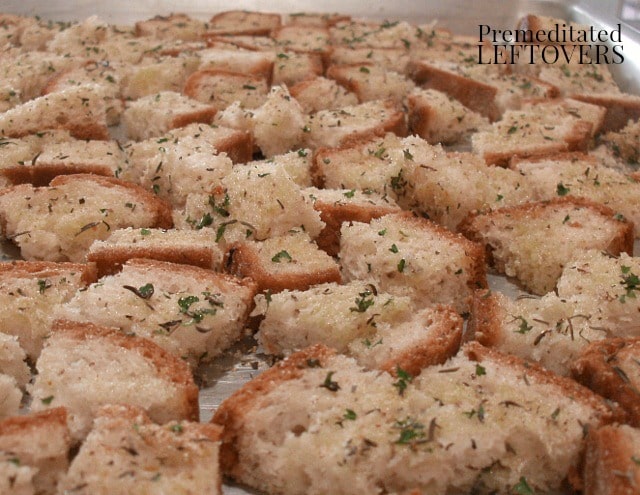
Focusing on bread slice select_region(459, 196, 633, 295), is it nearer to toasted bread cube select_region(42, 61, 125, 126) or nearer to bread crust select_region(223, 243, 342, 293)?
bread crust select_region(223, 243, 342, 293)

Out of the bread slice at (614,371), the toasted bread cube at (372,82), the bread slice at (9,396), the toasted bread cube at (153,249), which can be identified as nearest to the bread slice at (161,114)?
the toasted bread cube at (372,82)

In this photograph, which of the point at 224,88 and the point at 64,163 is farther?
the point at 224,88

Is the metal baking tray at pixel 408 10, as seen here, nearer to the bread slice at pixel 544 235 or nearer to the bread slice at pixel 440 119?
the bread slice at pixel 440 119

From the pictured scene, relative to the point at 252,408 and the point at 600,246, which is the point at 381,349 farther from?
the point at 600,246

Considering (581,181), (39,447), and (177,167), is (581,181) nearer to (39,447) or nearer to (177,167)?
(177,167)

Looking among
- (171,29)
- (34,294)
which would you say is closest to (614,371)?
(34,294)

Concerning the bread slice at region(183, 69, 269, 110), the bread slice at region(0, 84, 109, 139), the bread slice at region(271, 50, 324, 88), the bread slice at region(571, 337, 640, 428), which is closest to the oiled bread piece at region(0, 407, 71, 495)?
the bread slice at region(571, 337, 640, 428)
